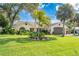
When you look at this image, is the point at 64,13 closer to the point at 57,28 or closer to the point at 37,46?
the point at 57,28

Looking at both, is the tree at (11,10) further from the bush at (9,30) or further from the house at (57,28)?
the house at (57,28)

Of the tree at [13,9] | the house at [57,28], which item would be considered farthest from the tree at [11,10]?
the house at [57,28]

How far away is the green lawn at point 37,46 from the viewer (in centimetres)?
230

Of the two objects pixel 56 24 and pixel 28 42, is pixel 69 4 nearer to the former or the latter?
pixel 56 24

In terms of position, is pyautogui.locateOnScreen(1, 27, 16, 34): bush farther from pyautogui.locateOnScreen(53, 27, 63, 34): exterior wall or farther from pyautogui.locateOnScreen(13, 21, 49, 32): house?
pyautogui.locateOnScreen(53, 27, 63, 34): exterior wall

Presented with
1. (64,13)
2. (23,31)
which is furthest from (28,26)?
(64,13)

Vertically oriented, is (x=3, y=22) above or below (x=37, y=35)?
above

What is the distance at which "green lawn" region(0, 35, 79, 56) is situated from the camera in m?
2.30

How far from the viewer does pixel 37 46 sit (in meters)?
2.33

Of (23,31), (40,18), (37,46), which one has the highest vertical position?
(40,18)

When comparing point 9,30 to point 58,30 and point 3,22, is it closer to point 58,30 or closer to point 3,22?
point 3,22

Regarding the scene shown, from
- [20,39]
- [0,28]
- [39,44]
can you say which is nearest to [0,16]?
[0,28]

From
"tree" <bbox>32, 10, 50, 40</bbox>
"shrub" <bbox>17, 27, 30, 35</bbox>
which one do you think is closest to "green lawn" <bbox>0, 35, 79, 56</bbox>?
"shrub" <bbox>17, 27, 30, 35</bbox>

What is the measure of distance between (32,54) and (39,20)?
314 millimetres
